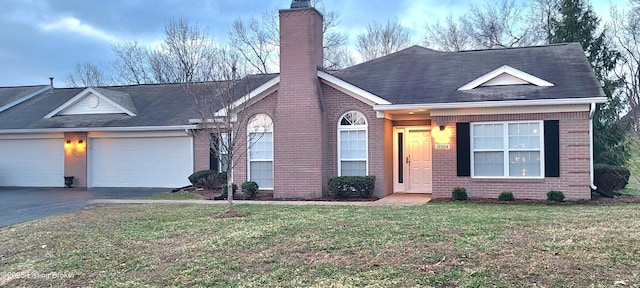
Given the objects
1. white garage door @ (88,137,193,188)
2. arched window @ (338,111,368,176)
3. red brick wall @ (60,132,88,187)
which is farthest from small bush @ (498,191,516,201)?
red brick wall @ (60,132,88,187)

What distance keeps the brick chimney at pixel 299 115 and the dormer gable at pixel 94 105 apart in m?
8.28

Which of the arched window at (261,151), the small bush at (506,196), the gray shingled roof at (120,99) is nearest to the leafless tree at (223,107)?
the arched window at (261,151)

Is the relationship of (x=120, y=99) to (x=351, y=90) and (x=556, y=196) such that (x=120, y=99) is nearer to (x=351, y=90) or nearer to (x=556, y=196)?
(x=351, y=90)

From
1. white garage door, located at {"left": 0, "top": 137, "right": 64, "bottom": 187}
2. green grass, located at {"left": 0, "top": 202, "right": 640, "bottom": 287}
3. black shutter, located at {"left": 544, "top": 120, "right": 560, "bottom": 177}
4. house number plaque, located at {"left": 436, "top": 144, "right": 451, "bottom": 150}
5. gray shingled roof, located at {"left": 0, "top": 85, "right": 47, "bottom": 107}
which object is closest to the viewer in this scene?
green grass, located at {"left": 0, "top": 202, "right": 640, "bottom": 287}

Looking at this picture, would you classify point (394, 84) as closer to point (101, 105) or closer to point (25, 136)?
point (101, 105)

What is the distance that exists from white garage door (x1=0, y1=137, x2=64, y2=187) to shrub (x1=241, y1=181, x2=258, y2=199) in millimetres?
9211

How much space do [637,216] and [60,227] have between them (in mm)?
10647

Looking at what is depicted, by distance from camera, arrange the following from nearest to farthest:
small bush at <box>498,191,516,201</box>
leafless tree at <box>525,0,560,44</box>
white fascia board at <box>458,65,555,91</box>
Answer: small bush at <box>498,191,516,201</box>, white fascia board at <box>458,65,555,91</box>, leafless tree at <box>525,0,560,44</box>

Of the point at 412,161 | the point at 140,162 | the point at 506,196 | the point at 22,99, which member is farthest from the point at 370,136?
the point at 22,99

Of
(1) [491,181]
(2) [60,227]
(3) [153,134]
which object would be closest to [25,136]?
(3) [153,134]

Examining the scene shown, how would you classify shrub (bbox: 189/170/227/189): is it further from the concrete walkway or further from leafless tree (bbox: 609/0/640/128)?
leafless tree (bbox: 609/0/640/128)

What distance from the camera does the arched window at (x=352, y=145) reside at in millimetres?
14719

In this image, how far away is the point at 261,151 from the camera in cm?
1550

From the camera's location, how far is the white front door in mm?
15656
